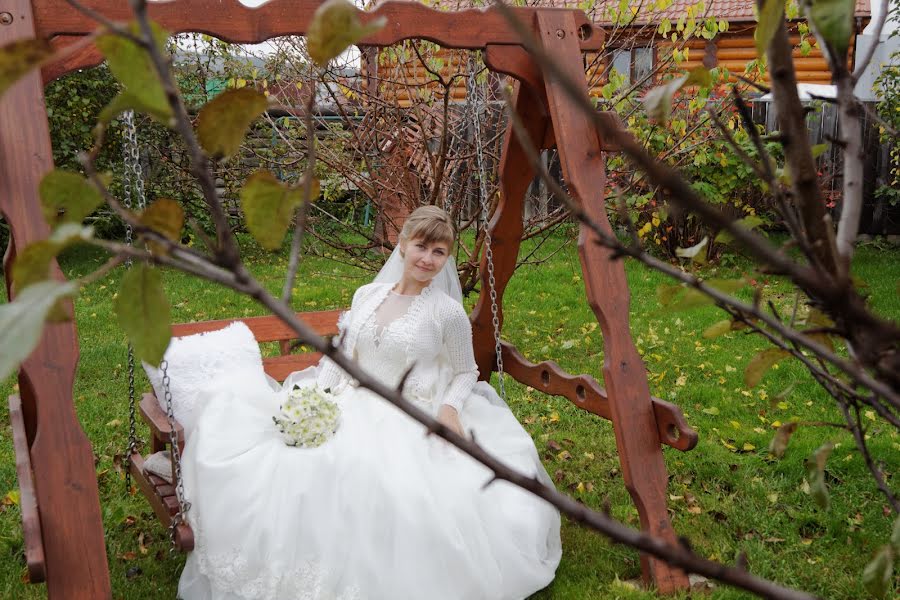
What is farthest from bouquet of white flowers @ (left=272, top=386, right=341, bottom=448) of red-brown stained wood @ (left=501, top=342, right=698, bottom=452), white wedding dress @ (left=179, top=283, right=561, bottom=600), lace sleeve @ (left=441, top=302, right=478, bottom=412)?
red-brown stained wood @ (left=501, top=342, right=698, bottom=452)

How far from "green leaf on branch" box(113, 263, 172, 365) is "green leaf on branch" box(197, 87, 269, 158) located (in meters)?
0.11

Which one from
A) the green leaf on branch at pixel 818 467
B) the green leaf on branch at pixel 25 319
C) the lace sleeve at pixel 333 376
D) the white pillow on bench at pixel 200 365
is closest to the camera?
the green leaf on branch at pixel 25 319

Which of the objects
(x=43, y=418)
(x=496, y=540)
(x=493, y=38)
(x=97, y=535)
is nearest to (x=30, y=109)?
(x=43, y=418)

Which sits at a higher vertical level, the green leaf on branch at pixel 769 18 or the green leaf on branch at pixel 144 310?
the green leaf on branch at pixel 769 18

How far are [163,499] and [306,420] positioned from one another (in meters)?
0.55

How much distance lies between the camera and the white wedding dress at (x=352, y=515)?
2.94 meters

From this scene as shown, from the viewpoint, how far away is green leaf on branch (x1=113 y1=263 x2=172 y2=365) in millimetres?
588

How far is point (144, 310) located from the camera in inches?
23.4

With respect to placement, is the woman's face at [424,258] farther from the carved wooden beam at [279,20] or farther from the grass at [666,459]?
the grass at [666,459]

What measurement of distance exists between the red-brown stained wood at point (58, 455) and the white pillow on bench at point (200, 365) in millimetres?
734

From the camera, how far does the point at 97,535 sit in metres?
2.64

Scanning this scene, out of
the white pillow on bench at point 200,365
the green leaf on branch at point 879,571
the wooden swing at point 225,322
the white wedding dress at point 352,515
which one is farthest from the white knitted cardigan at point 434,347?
the green leaf on branch at point 879,571

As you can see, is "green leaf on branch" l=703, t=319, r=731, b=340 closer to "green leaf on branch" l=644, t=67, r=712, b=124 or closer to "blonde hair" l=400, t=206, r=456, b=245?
"green leaf on branch" l=644, t=67, r=712, b=124

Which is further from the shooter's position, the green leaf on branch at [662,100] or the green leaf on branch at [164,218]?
the green leaf on branch at [662,100]
